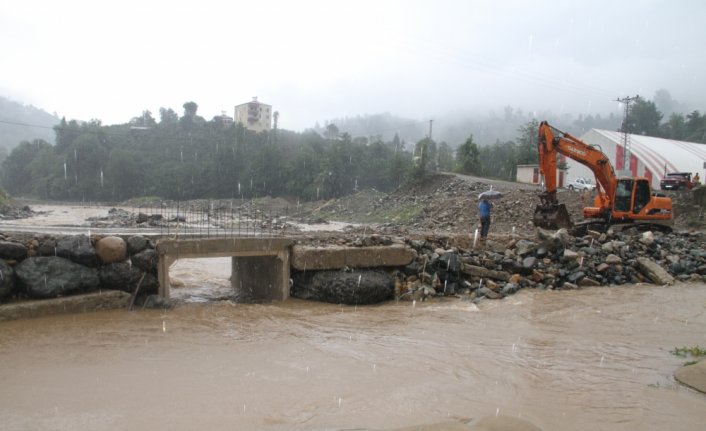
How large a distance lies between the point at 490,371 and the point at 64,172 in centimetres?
7686

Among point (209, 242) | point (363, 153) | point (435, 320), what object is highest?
point (363, 153)

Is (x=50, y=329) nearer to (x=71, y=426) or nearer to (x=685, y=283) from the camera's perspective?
(x=71, y=426)

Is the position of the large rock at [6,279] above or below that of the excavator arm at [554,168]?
below

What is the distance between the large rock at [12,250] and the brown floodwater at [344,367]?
1.10m

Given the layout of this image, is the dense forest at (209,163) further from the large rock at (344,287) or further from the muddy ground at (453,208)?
the large rock at (344,287)

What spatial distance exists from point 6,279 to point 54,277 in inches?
25.5

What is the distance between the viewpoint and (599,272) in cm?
1230

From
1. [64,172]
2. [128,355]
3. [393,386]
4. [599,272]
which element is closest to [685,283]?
[599,272]

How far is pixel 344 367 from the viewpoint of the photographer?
636 cm

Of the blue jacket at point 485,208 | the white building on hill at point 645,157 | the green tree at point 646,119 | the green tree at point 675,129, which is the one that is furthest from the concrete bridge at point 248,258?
the green tree at point 675,129

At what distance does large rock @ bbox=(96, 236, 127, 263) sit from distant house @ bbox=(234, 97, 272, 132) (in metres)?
91.4

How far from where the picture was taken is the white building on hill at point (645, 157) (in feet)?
138

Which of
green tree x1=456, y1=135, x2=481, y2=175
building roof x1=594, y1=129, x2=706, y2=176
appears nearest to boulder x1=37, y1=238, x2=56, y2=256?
green tree x1=456, y1=135, x2=481, y2=175

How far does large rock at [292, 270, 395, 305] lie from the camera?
Answer: 10.0 meters
